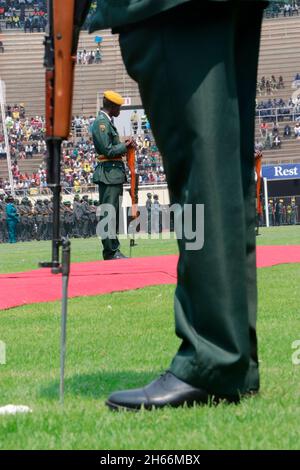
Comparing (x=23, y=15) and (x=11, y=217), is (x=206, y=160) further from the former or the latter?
(x=23, y=15)

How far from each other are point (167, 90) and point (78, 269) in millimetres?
7076

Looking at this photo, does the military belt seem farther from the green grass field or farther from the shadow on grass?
the shadow on grass

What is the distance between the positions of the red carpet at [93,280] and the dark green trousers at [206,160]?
3.94 meters

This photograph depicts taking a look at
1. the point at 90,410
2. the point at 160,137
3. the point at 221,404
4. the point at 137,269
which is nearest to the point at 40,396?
the point at 90,410

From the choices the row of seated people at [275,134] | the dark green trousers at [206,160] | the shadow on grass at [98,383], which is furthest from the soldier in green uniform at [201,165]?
the row of seated people at [275,134]

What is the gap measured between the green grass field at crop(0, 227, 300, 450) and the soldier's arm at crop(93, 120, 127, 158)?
556 cm

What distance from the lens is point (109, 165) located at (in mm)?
12383

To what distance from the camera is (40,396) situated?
321 cm

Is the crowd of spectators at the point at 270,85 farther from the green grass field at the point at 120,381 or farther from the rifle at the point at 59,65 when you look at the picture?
the rifle at the point at 59,65

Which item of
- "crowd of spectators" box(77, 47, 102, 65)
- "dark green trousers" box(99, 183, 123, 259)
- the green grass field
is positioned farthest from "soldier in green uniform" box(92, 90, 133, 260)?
"crowd of spectators" box(77, 47, 102, 65)

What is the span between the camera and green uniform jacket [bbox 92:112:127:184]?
1217 cm

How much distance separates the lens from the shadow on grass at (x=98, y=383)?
10.6 ft
